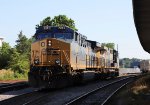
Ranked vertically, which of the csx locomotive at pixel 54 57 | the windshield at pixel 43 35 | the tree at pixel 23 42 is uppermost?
the tree at pixel 23 42

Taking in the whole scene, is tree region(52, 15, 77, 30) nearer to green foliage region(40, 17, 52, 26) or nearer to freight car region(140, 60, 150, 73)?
green foliage region(40, 17, 52, 26)

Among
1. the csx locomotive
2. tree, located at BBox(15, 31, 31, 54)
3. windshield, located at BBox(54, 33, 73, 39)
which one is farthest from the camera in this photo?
tree, located at BBox(15, 31, 31, 54)

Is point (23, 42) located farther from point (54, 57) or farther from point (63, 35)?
point (54, 57)

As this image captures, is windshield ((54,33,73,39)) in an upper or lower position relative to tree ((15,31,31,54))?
lower

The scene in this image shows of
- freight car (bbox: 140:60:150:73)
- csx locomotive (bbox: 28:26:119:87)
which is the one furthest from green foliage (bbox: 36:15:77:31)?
csx locomotive (bbox: 28:26:119:87)

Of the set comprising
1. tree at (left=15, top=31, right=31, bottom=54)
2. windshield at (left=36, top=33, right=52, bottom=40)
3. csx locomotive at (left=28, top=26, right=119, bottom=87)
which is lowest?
csx locomotive at (left=28, top=26, right=119, bottom=87)

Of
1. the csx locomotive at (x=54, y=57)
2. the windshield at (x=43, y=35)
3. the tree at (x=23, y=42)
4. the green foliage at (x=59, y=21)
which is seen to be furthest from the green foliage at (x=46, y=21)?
the windshield at (x=43, y=35)

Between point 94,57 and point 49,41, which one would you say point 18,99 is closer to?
point 49,41

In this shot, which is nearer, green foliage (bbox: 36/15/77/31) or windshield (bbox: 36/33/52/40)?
windshield (bbox: 36/33/52/40)

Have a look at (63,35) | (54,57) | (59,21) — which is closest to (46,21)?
(59,21)

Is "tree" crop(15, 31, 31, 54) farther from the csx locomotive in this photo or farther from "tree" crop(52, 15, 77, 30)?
the csx locomotive

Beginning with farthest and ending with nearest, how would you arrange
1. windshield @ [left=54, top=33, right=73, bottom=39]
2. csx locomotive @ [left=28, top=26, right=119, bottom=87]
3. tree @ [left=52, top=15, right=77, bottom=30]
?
tree @ [left=52, top=15, right=77, bottom=30] → windshield @ [left=54, top=33, right=73, bottom=39] → csx locomotive @ [left=28, top=26, right=119, bottom=87]

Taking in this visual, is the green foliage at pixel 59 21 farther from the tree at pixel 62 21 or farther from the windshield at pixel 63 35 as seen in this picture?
the windshield at pixel 63 35

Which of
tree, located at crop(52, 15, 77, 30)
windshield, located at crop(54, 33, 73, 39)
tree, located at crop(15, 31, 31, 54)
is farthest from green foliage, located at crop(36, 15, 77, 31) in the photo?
windshield, located at crop(54, 33, 73, 39)
